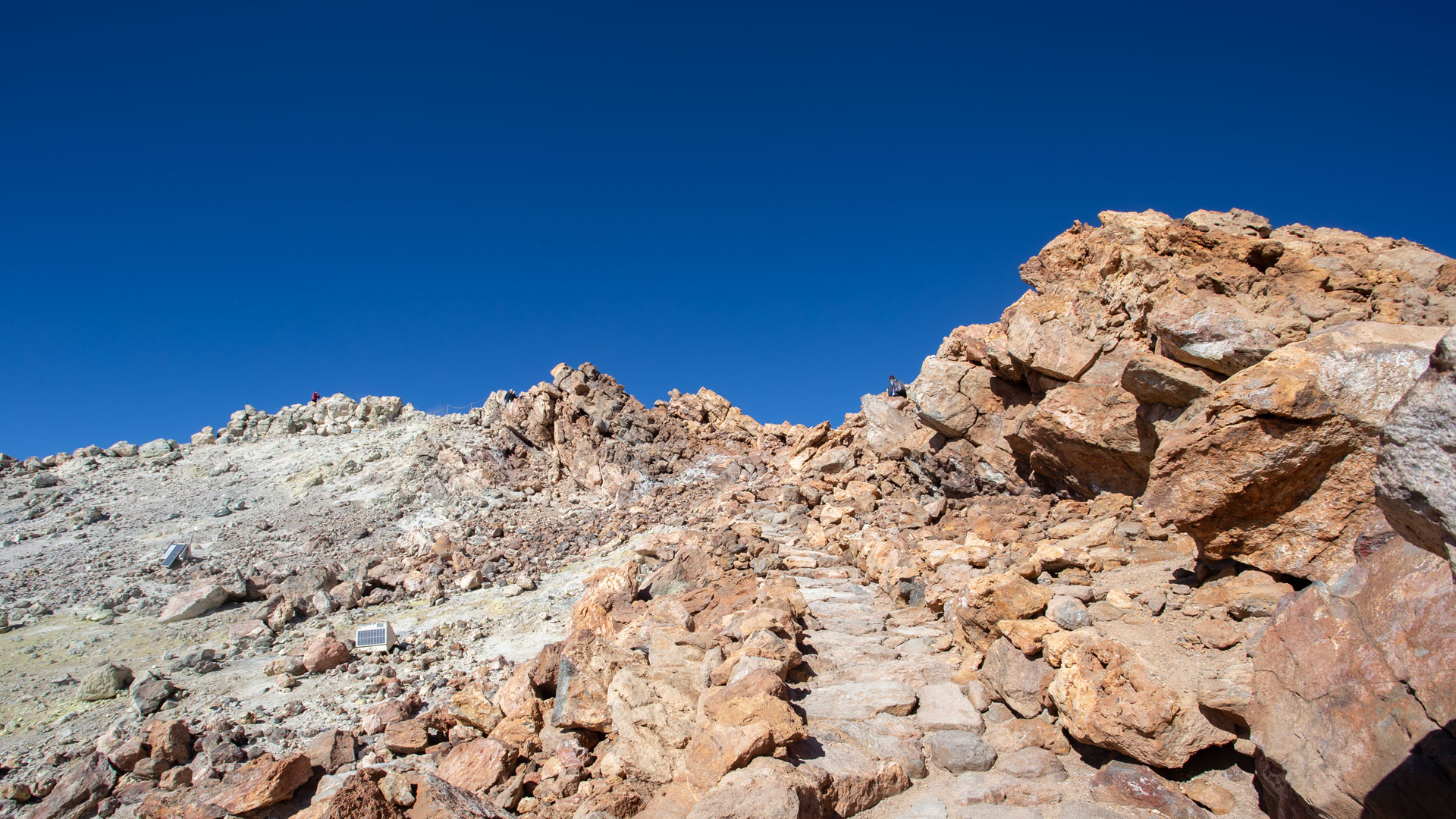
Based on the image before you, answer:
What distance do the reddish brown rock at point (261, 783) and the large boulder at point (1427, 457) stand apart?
7.55 meters

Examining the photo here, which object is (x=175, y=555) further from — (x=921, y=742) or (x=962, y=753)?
(x=962, y=753)

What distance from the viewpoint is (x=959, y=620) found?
693 centimetres

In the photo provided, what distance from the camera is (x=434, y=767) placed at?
20.7 ft

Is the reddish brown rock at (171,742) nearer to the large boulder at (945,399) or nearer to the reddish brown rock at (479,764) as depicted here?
the reddish brown rock at (479,764)

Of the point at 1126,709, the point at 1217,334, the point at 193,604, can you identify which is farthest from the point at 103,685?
the point at 1217,334

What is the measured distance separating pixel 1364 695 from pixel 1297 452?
2514mm

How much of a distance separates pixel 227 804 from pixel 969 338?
1220 centimetres

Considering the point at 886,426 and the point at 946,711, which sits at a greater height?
the point at 886,426

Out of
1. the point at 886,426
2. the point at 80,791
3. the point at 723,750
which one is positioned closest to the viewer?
the point at 723,750

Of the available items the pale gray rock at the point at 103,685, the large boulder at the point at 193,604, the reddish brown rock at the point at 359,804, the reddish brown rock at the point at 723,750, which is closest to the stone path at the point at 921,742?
the reddish brown rock at the point at 723,750

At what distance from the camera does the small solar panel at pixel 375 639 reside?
33.6 feet

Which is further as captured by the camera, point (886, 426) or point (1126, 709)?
point (886, 426)

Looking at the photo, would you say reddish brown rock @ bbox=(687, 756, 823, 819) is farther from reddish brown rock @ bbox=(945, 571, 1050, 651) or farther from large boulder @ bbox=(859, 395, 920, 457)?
large boulder @ bbox=(859, 395, 920, 457)

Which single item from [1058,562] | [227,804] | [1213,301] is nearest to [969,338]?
[1213,301]
